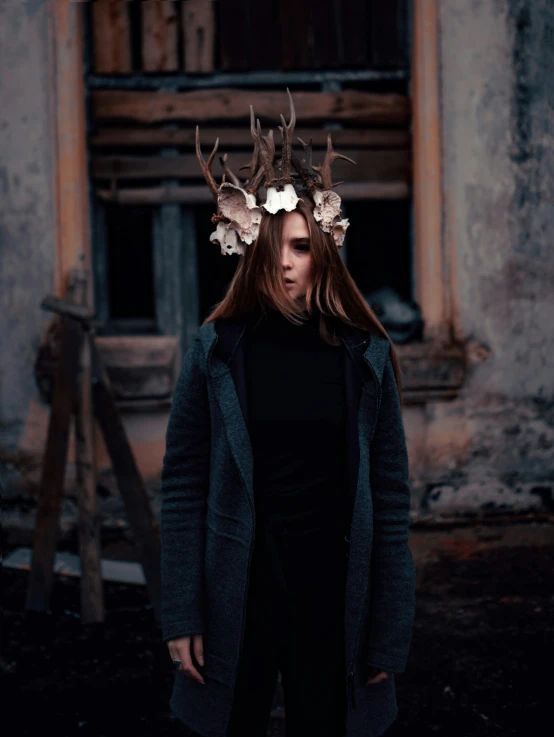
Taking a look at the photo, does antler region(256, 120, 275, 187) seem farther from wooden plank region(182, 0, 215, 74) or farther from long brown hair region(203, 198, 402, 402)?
wooden plank region(182, 0, 215, 74)

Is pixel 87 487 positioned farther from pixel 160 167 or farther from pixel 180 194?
pixel 160 167

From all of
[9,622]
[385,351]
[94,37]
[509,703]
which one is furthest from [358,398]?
[94,37]

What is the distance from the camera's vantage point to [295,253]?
2.09 m

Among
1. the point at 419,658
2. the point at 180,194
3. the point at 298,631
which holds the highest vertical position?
the point at 180,194

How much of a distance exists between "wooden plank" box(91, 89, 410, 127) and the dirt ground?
300cm

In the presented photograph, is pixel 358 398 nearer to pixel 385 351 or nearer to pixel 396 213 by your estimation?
pixel 385 351

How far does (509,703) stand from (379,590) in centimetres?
165

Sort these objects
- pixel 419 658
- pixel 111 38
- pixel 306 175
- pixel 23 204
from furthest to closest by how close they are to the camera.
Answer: pixel 111 38 < pixel 23 204 < pixel 419 658 < pixel 306 175

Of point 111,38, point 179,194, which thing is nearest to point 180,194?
point 179,194

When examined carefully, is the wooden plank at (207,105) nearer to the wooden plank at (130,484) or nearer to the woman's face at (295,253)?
the wooden plank at (130,484)

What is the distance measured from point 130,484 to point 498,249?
2.95 metres

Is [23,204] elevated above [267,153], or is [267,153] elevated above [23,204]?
[23,204]

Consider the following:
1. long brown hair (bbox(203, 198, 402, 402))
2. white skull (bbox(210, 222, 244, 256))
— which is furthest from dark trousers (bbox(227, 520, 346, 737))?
white skull (bbox(210, 222, 244, 256))

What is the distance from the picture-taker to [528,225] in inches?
221
